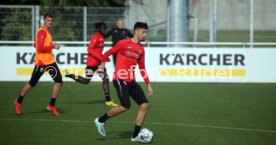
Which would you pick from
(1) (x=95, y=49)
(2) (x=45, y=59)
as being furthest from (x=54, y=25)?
(2) (x=45, y=59)

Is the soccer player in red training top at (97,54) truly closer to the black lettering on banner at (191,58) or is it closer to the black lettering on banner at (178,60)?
the black lettering on banner at (178,60)

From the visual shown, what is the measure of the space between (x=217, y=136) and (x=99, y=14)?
526 inches

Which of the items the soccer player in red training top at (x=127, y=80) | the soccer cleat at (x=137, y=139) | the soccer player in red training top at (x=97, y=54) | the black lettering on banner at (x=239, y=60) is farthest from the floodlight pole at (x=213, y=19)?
the soccer cleat at (x=137, y=139)

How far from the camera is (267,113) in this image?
15625 millimetres

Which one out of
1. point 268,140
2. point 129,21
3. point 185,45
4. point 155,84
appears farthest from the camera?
point 129,21

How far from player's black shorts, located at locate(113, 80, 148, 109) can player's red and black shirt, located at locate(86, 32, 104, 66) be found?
5327 mm

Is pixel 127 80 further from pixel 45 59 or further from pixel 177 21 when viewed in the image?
pixel 177 21

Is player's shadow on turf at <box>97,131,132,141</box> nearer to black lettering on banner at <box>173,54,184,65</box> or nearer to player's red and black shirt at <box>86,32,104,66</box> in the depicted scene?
player's red and black shirt at <box>86,32,104,66</box>

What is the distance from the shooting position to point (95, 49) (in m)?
17.1

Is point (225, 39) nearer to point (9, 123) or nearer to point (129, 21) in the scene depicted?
point (129, 21)

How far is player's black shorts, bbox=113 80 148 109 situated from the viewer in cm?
1159

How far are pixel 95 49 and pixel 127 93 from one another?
5595 millimetres

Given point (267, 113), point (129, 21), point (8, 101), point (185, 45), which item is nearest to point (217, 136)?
point (267, 113)

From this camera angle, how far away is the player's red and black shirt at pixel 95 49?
1698cm
